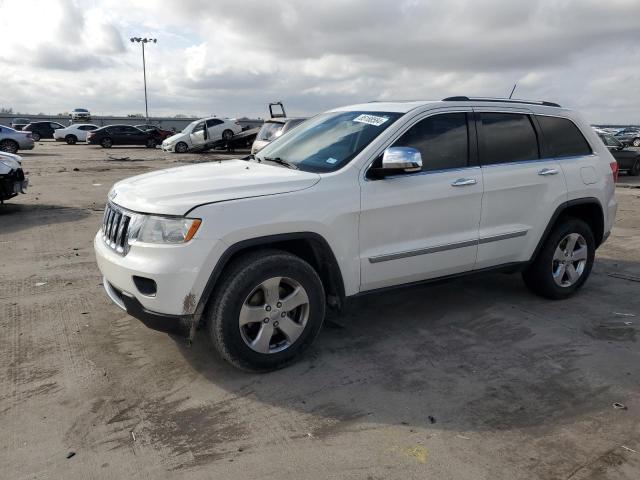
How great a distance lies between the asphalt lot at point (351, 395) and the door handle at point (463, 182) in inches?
46.9

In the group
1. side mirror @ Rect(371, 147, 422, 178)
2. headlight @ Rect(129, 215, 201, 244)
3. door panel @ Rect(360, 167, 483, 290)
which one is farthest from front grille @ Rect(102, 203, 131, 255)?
side mirror @ Rect(371, 147, 422, 178)

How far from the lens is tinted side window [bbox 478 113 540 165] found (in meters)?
4.55

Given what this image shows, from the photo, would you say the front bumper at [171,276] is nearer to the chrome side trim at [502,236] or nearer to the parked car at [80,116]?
the chrome side trim at [502,236]

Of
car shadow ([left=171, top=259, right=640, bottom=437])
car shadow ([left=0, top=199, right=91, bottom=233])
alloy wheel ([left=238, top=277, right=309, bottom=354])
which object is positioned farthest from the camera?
car shadow ([left=0, top=199, right=91, bottom=233])

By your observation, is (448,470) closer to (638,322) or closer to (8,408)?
(8,408)

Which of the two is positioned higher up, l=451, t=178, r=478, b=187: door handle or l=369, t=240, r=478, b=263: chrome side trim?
l=451, t=178, r=478, b=187: door handle

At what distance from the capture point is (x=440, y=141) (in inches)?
170

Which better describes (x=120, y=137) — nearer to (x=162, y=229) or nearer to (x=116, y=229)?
(x=116, y=229)

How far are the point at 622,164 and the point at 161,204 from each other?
60.0 feet

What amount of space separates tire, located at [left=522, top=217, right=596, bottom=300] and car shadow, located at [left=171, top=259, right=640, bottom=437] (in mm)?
166

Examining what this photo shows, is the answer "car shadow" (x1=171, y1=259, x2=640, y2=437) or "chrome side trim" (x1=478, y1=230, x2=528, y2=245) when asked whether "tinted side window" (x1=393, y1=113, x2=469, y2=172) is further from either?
"car shadow" (x1=171, y1=259, x2=640, y2=437)

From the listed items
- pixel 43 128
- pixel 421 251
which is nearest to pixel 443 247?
pixel 421 251

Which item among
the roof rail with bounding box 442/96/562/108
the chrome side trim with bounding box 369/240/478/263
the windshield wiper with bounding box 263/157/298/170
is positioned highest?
the roof rail with bounding box 442/96/562/108

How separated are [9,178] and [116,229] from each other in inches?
279
